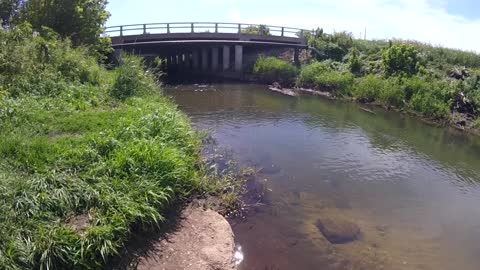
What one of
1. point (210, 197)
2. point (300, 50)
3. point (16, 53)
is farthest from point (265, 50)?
point (210, 197)

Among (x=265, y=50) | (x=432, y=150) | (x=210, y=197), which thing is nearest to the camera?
(x=210, y=197)

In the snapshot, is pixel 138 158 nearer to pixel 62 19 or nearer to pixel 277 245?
pixel 277 245

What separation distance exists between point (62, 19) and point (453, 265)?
22.8 m

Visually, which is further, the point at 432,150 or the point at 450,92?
the point at 450,92

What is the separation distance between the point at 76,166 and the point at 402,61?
88.1 feet

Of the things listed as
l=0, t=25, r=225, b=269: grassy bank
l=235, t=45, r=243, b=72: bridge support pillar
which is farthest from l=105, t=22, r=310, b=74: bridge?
l=0, t=25, r=225, b=269: grassy bank

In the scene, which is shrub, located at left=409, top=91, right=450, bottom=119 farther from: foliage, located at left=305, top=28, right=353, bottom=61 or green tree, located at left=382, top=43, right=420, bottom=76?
foliage, located at left=305, top=28, right=353, bottom=61

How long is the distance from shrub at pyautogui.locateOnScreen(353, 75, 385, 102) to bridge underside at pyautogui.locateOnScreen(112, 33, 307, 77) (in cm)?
987

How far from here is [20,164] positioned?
27.0 ft

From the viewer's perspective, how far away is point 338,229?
1041 cm

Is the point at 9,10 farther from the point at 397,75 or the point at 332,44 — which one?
the point at 332,44

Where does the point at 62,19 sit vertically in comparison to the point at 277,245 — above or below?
above

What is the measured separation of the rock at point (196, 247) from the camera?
25.0ft

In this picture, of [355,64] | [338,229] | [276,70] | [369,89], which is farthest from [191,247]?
[276,70]
